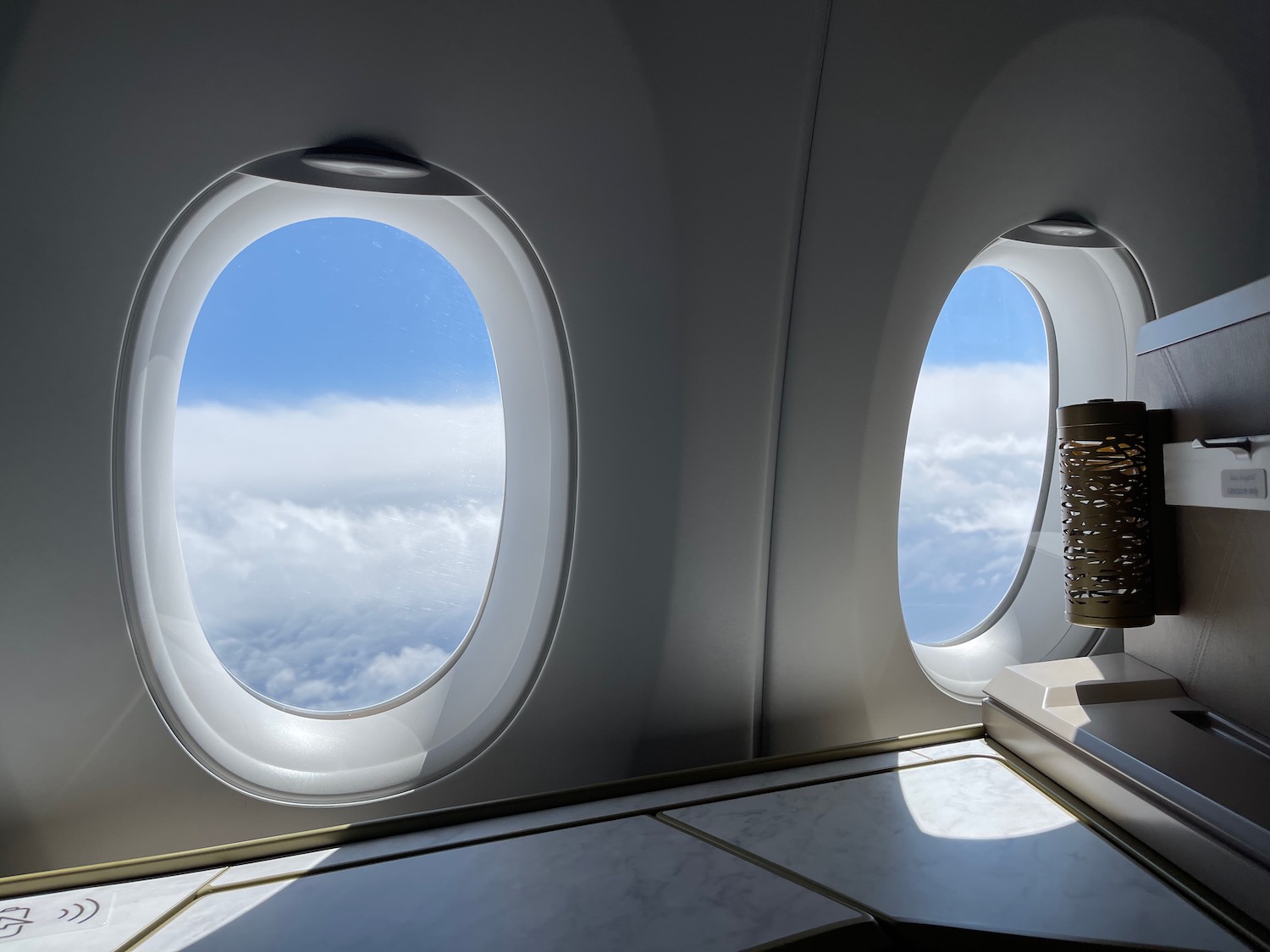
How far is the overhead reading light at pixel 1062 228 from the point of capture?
215cm

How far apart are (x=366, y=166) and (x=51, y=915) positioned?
150 cm

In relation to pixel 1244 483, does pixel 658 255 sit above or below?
above

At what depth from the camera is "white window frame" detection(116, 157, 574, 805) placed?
5.21ft

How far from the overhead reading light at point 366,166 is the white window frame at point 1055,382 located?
1686 millimetres

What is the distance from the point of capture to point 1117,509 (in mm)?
1823

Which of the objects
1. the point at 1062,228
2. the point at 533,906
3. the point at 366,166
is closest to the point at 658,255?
the point at 366,166

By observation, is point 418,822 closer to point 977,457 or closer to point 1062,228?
point 977,457

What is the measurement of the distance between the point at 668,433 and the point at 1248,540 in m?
1.24

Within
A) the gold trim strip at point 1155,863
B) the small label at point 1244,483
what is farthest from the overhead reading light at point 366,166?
the gold trim strip at point 1155,863

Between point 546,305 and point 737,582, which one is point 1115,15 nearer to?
point 546,305

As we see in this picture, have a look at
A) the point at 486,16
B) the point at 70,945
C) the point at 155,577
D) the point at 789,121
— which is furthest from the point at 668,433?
the point at 70,945

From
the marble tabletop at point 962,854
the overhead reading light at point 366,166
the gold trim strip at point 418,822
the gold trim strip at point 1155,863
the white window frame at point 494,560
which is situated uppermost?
the overhead reading light at point 366,166

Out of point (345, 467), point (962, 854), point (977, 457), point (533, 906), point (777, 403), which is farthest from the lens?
point (977, 457)

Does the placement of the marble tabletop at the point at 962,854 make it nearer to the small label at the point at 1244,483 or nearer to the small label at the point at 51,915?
the small label at the point at 1244,483
